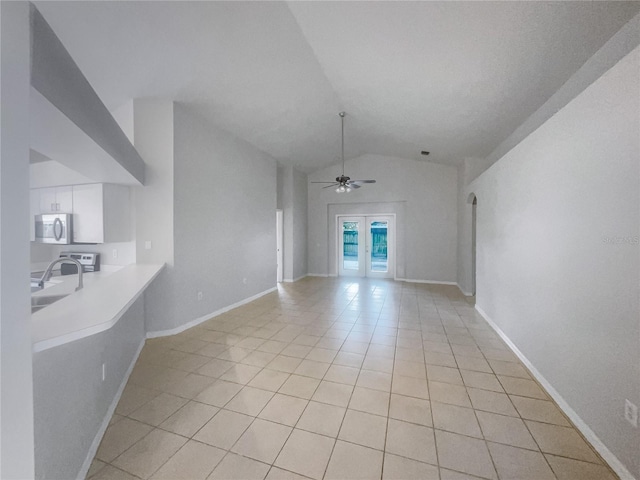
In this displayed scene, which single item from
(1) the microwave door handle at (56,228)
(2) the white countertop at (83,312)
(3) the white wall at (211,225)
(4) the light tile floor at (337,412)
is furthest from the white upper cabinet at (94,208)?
(4) the light tile floor at (337,412)

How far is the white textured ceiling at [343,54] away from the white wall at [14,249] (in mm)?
1658

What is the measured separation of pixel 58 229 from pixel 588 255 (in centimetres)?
533

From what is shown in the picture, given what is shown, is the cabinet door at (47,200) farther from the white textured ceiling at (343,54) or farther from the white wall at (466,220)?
the white wall at (466,220)

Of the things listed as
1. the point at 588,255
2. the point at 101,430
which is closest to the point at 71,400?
the point at 101,430

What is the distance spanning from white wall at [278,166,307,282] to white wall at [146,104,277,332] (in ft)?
4.73

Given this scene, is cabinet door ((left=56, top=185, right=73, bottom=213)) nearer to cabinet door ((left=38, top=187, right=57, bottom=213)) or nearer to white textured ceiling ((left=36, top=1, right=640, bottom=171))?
cabinet door ((left=38, top=187, right=57, bottom=213))

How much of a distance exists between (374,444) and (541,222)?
2.45 metres

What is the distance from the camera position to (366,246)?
8.44 metres

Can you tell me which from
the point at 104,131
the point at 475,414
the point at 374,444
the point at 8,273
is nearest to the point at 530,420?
the point at 475,414

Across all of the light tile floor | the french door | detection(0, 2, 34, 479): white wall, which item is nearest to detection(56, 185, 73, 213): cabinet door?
the light tile floor

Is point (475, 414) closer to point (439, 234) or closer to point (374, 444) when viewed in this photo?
point (374, 444)

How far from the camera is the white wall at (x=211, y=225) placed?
3740 mm

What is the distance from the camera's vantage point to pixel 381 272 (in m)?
8.27

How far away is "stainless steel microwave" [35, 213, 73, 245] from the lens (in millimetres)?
3379
